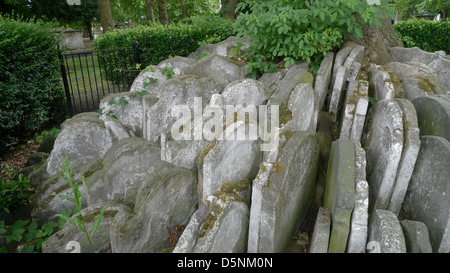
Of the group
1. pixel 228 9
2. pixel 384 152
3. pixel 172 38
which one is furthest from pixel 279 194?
pixel 228 9

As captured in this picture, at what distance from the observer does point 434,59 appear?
5.31 m

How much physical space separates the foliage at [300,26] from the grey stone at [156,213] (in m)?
2.40

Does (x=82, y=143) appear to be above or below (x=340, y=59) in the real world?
below

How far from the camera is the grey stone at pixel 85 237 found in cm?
335

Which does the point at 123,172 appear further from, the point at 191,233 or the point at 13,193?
the point at 13,193

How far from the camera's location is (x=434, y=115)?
327cm

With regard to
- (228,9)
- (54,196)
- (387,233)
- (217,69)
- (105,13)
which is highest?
(105,13)

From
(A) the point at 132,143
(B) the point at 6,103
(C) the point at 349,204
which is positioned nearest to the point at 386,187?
(C) the point at 349,204

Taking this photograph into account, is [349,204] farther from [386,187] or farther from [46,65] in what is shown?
[46,65]

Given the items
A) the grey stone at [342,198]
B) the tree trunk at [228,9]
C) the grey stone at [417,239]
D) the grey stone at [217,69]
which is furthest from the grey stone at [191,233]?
the tree trunk at [228,9]

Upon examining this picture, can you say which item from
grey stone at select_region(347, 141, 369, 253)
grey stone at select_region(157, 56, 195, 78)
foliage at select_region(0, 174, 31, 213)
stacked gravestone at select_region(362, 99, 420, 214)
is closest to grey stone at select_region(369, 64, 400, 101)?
stacked gravestone at select_region(362, 99, 420, 214)

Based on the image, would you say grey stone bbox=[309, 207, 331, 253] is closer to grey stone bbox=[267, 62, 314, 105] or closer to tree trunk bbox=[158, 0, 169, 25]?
grey stone bbox=[267, 62, 314, 105]

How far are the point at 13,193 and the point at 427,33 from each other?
9.26 meters

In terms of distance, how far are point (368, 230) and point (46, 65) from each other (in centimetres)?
656
